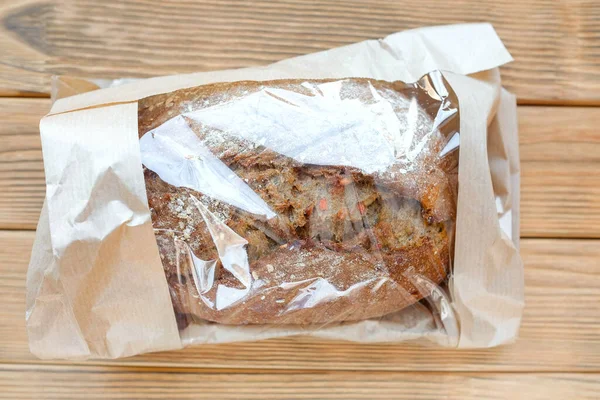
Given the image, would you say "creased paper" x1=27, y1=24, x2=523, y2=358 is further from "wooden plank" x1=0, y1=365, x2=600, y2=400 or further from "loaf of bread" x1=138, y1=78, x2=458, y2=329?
"wooden plank" x1=0, y1=365, x2=600, y2=400

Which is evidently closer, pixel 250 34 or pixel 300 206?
pixel 300 206

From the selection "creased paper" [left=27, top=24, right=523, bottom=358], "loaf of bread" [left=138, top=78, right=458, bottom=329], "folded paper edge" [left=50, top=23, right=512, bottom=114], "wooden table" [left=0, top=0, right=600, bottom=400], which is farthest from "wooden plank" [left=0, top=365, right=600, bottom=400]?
"folded paper edge" [left=50, top=23, right=512, bottom=114]

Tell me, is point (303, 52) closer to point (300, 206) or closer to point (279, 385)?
point (300, 206)

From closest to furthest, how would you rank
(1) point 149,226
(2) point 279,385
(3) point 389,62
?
(1) point 149,226
(3) point 389,62
(2) point 279,385

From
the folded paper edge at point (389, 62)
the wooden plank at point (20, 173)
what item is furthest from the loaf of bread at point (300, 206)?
the wooden plank at point (20, 173)

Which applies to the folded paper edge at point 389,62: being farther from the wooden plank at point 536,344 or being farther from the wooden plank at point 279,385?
the wooden plank at point 279,385

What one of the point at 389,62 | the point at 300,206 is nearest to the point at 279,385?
the point at 300,206
